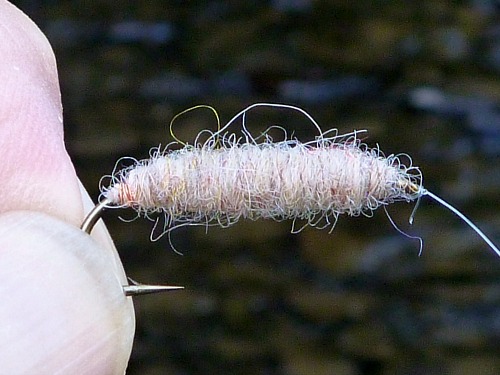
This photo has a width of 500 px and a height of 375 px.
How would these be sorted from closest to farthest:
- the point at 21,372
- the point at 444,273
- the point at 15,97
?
the point at 21,372 → the point at 15,97 → the point at 444,273

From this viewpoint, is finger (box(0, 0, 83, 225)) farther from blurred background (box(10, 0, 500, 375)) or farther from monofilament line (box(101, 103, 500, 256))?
blurred background (box(10, 0, 500, 375))

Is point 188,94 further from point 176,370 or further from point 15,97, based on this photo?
point 15,97

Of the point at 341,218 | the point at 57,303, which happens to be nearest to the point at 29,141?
the point at 57,303

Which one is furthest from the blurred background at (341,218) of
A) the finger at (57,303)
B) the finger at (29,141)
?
the finger at (57,303)

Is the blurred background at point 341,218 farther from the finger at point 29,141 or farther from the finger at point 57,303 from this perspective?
the finger at point 57,303

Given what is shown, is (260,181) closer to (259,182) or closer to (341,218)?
(259,182)

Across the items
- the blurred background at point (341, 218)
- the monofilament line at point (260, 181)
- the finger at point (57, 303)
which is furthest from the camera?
the blurred background at point (341, 218)

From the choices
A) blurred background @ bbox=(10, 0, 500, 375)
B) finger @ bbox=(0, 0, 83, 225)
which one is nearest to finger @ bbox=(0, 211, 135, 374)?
finger @ bbox=(0, 0, 83, 225)

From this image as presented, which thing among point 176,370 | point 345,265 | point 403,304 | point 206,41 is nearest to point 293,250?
point 345,265
